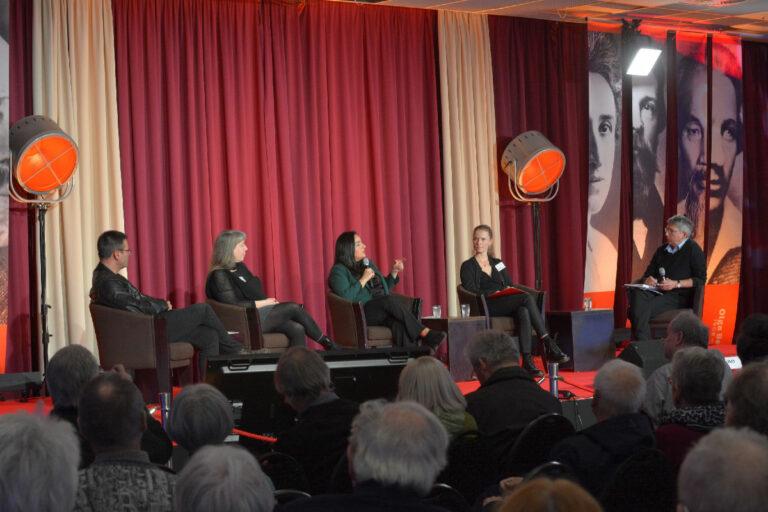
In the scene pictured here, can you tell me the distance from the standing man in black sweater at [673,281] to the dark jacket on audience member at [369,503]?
22.2ft

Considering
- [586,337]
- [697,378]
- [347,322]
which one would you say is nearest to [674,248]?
[586,337]

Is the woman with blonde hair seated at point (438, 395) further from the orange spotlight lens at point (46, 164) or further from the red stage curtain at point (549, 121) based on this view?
the red stage curtain at point (549, 121)

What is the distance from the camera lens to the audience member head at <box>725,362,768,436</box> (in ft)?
9.30

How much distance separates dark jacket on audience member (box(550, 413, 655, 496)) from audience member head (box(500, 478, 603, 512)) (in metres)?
1.56

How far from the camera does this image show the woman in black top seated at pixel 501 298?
848cm

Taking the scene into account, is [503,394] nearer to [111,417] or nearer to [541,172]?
[111,417]

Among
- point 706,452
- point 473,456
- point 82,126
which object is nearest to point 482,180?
point 82,126

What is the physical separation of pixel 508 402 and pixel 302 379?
2.50 feet

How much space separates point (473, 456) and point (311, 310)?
18.3ft

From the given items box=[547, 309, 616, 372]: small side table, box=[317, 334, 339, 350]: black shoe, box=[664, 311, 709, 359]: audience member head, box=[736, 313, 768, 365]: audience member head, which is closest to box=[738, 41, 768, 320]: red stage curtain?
box=[547, 309, 616, 372]: small side table

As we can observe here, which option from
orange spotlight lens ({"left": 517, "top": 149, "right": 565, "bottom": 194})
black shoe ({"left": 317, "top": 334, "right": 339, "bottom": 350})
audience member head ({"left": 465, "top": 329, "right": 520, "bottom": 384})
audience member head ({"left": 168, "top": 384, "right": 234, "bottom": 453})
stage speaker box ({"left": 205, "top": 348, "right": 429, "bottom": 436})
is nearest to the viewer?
audience member head ({"left": 168, "top": 384, "right": 234, "bottom": 453})

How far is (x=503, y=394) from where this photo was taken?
390 cm

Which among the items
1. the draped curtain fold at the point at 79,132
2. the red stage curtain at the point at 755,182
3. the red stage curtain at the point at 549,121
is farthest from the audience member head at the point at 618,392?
the red stage curtain at the point at 755,182

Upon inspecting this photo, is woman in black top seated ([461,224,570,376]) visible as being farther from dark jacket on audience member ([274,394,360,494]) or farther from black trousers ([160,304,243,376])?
dark jacket on audience member ([274,394,360,494])
